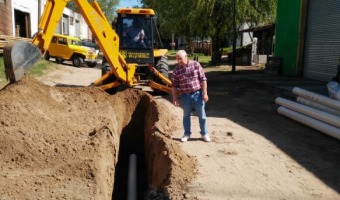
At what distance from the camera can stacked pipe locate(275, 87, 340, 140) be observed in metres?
7.03

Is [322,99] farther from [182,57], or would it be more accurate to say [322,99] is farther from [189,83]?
[182,57]

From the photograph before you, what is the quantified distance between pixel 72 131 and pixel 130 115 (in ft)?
11.1

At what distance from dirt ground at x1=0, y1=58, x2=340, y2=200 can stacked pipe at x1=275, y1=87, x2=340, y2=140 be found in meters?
0.18

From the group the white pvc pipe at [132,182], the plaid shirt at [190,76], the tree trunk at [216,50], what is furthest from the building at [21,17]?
the plaid shirt at [190,76]

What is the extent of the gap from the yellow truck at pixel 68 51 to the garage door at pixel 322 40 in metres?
14.6

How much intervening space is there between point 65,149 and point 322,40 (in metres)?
12.3

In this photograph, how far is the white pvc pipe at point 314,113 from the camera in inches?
274

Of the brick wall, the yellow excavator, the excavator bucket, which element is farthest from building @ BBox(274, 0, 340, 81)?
the brick wall

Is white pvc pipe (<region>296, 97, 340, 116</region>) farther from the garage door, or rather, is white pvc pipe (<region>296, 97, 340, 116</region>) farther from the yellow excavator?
the garage door

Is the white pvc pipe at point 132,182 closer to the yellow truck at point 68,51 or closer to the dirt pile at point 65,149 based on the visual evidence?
the dirt pile at point 65,149

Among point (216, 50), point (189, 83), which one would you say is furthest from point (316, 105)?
point (216, 50)

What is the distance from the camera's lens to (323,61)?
14.2 metres

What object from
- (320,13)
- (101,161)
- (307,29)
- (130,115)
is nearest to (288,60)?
(307,29)

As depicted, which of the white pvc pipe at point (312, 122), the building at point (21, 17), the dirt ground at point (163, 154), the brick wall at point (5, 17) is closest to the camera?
the dirt ground at point (163, 154)
